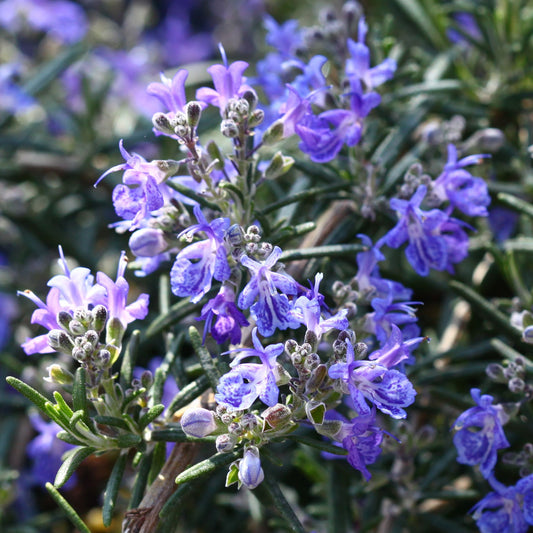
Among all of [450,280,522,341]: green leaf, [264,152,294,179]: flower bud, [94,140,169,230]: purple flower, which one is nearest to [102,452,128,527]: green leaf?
[94,140,169,230]: purple flower

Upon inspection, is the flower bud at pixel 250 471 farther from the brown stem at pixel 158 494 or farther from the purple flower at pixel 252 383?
the brown stem at pixel 158 494

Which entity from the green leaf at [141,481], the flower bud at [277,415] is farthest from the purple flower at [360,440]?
the green leaf at [141,481]

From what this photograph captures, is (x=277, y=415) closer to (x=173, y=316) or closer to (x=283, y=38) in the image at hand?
(x=173, y=316)

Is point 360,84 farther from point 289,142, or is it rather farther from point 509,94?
point 509,94

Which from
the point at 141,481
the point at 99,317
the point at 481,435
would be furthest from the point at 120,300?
the point at 481,435

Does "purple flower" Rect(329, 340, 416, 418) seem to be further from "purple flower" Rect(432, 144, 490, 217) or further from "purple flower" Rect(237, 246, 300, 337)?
"purple flower" Rect(432, 144, 490, 217)

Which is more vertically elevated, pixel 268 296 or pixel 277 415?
pixel 268 296
